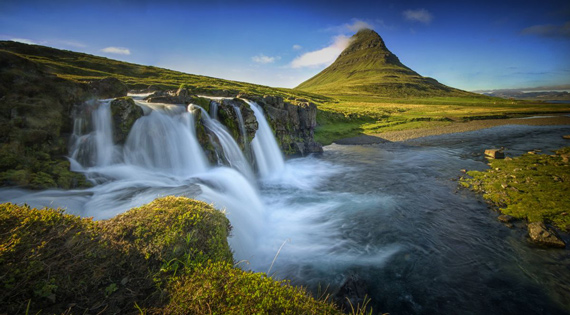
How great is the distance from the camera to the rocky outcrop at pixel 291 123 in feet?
98.5

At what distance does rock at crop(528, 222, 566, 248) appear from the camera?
8938mm

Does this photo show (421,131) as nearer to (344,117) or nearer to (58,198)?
(344,117)

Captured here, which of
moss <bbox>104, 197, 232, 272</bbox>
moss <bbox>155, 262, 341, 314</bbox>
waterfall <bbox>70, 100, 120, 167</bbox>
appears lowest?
moss <bbox>155, 262, 341, 314</bbox>

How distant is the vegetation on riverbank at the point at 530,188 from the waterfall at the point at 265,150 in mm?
16665

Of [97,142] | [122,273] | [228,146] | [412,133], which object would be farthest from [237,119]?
[412,133]

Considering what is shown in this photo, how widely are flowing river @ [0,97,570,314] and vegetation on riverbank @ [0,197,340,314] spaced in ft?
12.3

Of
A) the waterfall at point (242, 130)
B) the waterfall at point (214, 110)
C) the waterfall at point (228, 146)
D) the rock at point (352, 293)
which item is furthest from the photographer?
the waterfall at point (242, 130)

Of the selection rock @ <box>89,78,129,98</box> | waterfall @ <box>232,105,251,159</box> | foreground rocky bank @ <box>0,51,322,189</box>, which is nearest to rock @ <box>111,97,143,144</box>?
foreground rocky bank @ <box>0,51,322,189</box>

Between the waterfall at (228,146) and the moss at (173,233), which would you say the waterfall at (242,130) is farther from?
the moss at (173,233)

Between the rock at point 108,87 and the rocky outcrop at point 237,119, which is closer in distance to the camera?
the rock at point 108,87

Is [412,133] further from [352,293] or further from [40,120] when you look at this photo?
[40,120]

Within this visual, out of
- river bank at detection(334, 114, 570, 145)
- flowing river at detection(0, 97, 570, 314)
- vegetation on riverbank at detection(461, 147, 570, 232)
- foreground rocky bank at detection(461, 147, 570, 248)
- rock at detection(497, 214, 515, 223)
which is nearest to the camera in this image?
flowing river at detection(0, 97, 570, 314)

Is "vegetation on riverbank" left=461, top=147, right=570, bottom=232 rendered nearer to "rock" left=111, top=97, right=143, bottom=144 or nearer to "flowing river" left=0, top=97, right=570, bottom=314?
"flowing river" left=0, top=97, right=570, bottom=314

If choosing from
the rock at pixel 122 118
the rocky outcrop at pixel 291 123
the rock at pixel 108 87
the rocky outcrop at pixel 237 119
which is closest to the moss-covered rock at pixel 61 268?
the rock at pixel 122 118
